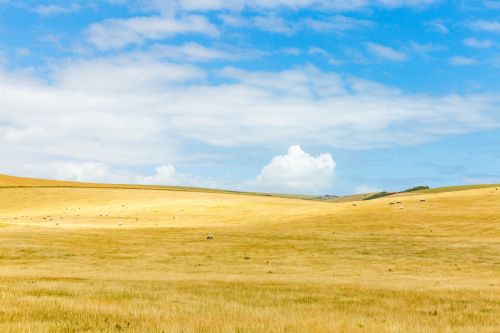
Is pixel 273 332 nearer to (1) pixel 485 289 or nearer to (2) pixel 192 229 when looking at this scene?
(1) pixel 485 289

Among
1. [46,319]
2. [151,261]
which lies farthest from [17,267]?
[46,319]

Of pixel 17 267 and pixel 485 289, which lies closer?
pixel 485 289

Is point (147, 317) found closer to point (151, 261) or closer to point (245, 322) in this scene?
point (245, 322)

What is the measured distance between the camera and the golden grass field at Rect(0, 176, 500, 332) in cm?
1703

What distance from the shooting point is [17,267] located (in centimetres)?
3828

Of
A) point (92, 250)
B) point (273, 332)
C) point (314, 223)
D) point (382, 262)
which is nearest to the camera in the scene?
point (273, 332)

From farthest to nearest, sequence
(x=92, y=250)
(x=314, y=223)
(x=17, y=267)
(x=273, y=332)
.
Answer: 1. (x=314, y=223)
2. (x=92, y=250)
3. (x=17, y=267)
4. (x=273, y=332)

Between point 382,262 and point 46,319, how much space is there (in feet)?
102

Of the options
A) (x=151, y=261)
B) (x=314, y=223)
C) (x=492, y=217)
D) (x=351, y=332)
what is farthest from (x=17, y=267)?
(x=492, y=217)

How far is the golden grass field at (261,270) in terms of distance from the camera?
17.0 m

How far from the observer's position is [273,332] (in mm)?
14789

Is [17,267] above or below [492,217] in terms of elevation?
below

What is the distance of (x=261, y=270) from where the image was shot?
38.2 meters

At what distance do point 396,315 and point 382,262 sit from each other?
25.0 meters
